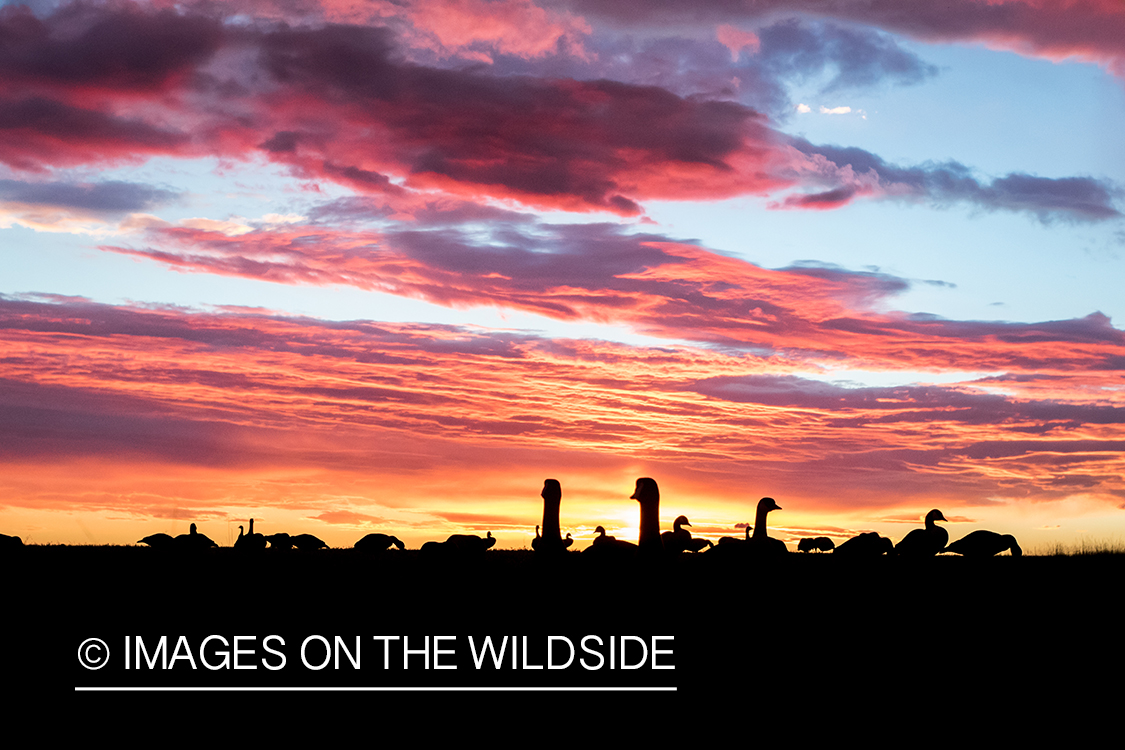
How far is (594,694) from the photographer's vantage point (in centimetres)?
1135

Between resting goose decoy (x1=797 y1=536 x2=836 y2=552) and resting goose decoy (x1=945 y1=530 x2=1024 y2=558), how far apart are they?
9272 millimetres

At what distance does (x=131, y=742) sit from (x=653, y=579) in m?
13.8

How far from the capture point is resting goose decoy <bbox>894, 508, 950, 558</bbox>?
2611 cm

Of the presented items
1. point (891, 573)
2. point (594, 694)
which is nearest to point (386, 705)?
point (594, 694)

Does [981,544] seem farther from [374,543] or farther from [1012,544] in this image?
[374,543]

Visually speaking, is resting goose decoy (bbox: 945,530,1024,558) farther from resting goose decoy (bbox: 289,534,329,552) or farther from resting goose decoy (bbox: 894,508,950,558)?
resting goose decoy (bbox: 289,534,329,552)

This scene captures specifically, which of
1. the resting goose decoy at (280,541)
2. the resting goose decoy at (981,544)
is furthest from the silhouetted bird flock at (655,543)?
the resting goose decoy at (280,541)

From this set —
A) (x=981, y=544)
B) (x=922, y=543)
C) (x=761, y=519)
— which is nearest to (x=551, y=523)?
(x=761, y=519)

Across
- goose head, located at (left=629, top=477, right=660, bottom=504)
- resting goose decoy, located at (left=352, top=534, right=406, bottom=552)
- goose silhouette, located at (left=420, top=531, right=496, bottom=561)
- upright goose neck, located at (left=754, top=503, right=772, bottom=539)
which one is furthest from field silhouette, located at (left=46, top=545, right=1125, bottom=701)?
resting goose decoy, located at (left=352, top=534, right=406, bottom=552)

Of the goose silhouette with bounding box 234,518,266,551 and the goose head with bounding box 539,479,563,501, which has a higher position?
the goose head with bounding box 539,479,563,501

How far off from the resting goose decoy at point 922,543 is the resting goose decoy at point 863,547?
0.60 metres

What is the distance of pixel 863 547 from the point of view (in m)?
26.5

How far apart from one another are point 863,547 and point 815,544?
8.95 m

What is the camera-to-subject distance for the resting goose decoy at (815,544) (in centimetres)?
3494
